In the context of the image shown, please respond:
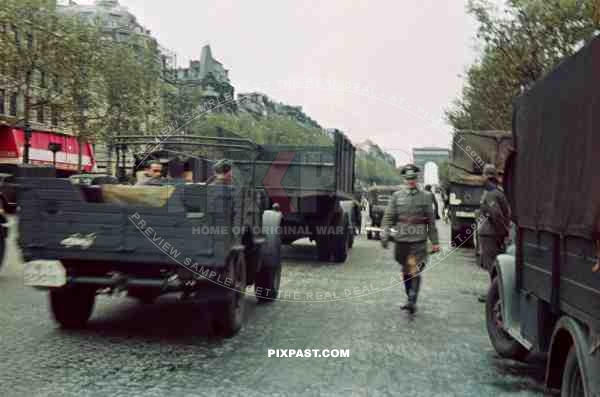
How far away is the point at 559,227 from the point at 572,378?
91 centimetres

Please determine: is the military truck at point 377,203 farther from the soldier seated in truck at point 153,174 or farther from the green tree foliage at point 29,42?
the green tree foliage at point 29,42

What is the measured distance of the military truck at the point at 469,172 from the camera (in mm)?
18031

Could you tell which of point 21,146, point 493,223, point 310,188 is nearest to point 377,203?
point 310,188

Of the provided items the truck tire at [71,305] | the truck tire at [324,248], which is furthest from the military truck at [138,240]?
the truck tire at [324,248]

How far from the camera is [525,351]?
614 centimetres

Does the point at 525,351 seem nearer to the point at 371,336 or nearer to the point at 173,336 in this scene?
the point at 371,336

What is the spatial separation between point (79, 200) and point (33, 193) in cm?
41

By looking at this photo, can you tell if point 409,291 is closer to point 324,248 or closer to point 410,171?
point 410,171

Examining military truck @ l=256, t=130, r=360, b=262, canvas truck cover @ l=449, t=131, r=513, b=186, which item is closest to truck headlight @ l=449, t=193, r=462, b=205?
canvas truck cover @ l=449, t=131, r=513, b=186

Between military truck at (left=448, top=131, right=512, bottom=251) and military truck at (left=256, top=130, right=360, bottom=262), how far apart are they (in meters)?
4.49

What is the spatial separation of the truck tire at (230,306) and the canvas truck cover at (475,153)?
12.0 metres

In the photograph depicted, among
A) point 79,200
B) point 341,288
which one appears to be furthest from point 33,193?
point 341,288

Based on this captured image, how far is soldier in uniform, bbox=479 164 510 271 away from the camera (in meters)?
→ 9.86

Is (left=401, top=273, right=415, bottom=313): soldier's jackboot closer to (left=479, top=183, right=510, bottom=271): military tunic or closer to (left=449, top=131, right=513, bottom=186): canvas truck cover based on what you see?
(left=479, top=183, right=510, bottom=271): military tunic
